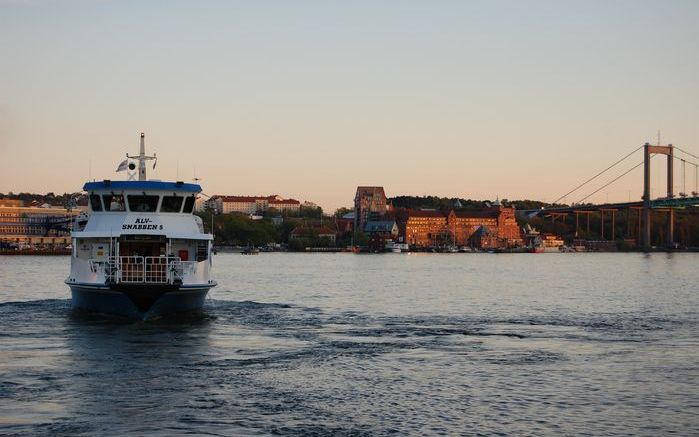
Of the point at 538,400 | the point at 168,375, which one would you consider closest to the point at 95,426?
the point at 168,375

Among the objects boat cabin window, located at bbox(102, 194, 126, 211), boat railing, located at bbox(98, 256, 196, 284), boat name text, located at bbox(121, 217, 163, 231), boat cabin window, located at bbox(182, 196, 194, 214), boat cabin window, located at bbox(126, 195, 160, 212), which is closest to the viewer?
boat railing, located at bbox(98, 256, 196, 284)

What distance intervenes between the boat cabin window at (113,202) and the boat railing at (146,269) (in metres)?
2.21

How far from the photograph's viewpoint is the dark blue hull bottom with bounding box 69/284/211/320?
33719 millimetres

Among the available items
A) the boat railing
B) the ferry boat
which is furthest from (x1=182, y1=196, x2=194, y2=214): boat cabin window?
the boat railing

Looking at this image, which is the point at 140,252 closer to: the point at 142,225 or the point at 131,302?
the point at 142,225

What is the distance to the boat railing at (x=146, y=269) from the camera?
34.1 metres

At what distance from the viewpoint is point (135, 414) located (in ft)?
64.0

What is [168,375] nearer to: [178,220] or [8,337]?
[8,337]

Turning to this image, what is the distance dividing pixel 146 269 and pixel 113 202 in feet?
10.7

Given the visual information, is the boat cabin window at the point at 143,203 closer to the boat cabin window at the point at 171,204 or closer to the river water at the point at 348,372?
the boat cabin window at the point at 171,204

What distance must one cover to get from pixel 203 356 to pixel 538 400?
10.3 m

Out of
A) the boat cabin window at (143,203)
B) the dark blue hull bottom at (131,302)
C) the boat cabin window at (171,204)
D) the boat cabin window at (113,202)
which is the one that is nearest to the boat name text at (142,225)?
the boat cabin window at (143,203)

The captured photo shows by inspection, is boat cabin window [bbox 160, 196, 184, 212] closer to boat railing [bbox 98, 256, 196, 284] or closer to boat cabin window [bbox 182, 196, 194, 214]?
boat cabin window [bbox 182, 196, 194, 214]

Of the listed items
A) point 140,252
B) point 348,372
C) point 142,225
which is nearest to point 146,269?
point 140,252
